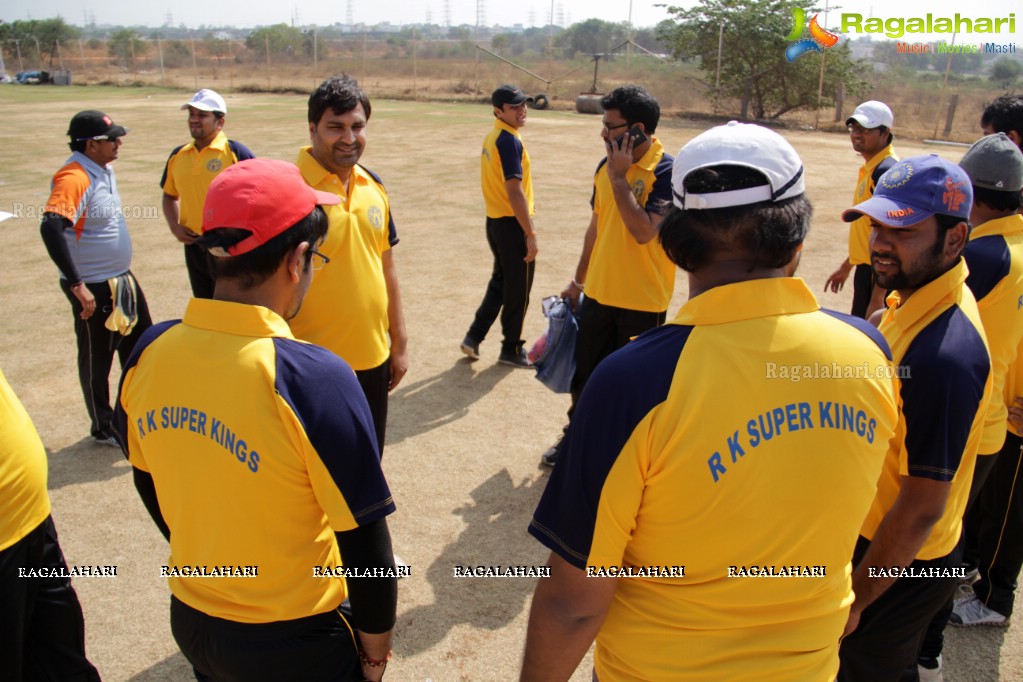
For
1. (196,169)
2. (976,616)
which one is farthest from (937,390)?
(196,169)

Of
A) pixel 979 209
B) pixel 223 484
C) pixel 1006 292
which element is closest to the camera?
pixel 223 484

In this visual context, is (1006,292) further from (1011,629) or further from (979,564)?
(1011,629)

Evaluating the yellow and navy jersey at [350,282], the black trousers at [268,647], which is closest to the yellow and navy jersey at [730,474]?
the black trousers at [268,647]

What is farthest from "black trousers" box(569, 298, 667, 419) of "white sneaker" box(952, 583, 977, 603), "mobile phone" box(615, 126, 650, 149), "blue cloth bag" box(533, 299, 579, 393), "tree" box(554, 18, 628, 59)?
"tree" box(554, 18, 628, 59)

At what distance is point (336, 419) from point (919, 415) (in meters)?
1.69

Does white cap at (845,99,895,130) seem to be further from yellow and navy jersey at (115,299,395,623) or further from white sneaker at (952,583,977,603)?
yellow and navy jersey at (115,299,395,623)

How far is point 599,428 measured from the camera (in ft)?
5.58

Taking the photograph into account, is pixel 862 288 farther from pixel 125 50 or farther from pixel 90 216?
pixel 125 50

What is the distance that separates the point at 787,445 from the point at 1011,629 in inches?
121

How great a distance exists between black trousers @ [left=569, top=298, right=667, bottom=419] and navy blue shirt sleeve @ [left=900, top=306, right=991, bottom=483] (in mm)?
2469

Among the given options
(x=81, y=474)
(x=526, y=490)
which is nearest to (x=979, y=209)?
(x=526, y=490)

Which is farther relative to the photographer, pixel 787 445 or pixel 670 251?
pixel 670 251

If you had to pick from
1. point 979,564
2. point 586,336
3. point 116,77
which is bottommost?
point 979,564

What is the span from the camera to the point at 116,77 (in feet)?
149
